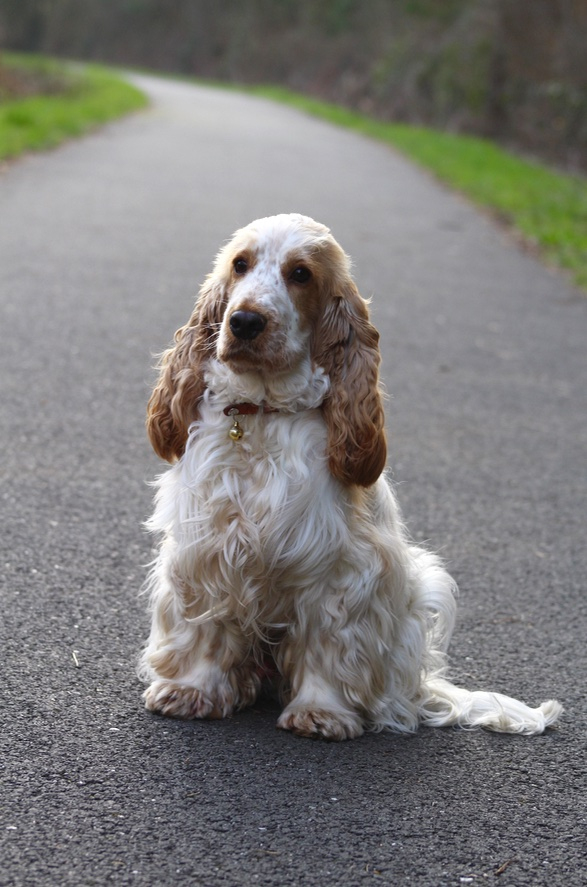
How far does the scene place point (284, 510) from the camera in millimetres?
3281

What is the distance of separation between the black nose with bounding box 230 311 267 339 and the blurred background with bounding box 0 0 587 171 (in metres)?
17.9

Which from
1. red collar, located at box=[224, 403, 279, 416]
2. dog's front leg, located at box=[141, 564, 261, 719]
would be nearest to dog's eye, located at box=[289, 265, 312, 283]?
red collar, located at box=[224, 403, 279, 416]

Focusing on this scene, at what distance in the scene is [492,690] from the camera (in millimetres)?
3855

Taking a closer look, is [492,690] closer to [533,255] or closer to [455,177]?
[533,255]

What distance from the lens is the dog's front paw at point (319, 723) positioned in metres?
3.38

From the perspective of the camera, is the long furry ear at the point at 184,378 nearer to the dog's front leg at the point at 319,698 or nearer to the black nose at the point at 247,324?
the black nose at the point at 247,324

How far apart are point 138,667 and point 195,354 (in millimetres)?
973

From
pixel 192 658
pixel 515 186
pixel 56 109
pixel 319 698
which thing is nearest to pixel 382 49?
pixel 56 109

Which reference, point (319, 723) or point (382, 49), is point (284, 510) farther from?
point (382, 49)

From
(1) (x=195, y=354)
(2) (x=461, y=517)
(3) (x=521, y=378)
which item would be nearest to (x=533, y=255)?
(3) (x=521, y=378)

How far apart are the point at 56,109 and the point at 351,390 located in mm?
18974

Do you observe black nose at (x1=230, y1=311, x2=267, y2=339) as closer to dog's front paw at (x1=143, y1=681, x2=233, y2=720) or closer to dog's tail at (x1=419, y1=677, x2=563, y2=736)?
dog's front paw at (x1=143, y1=681, x2=233, y2=720)

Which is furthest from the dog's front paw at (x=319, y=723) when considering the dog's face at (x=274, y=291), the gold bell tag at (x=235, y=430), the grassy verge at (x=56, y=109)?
the grassy verge at (x=56, y=109)

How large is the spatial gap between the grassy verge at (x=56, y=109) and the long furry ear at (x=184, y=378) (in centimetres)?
1225
